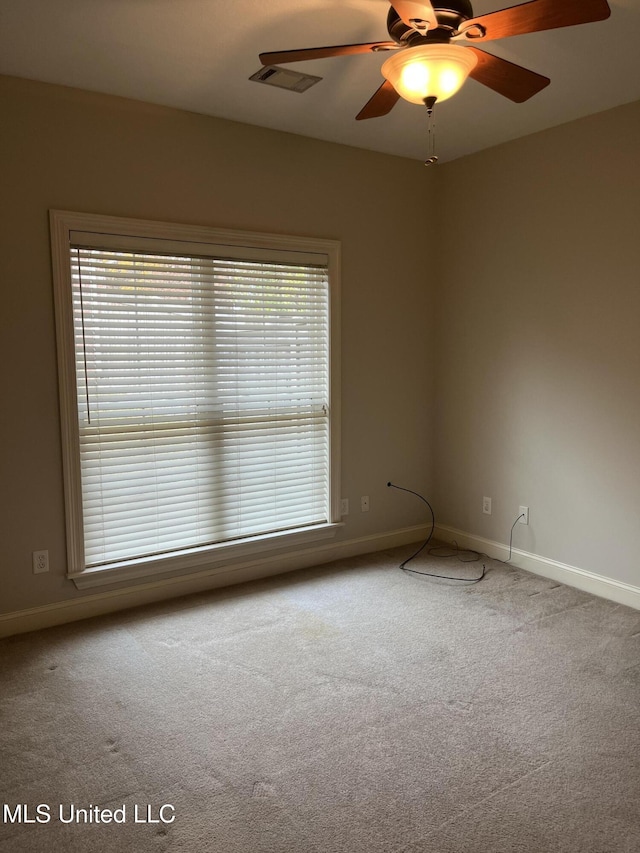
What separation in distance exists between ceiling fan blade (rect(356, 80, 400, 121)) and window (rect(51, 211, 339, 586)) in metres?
1.28

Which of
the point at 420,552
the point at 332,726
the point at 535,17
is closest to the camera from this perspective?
the point at 535,17

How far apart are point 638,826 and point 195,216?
3264mm

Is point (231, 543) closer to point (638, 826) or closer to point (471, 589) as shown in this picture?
point (471, 589)

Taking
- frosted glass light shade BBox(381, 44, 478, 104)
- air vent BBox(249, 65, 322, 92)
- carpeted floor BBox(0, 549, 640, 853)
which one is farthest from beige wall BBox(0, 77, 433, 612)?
frosted glass light shade BBox(381, 44, 478, 104)

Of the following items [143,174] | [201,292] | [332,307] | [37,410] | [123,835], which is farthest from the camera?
[332,307]

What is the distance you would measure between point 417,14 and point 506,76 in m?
0.48

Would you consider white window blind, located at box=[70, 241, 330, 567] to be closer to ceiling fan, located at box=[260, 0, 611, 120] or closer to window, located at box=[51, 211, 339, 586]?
window, located at box=[51, 211, 339, 586]

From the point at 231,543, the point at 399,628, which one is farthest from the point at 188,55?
the point at 399,628

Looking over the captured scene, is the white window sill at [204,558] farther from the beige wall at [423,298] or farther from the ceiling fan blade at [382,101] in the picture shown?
the ceiling fan blade at [382,101]

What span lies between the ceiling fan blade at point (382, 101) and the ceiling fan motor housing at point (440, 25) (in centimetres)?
22

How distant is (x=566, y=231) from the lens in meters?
Result: 3.69

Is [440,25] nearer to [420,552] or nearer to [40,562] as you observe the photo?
[40,562]

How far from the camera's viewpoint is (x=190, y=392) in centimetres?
358

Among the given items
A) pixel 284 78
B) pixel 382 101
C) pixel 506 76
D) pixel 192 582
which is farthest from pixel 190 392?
pixel 506 76
